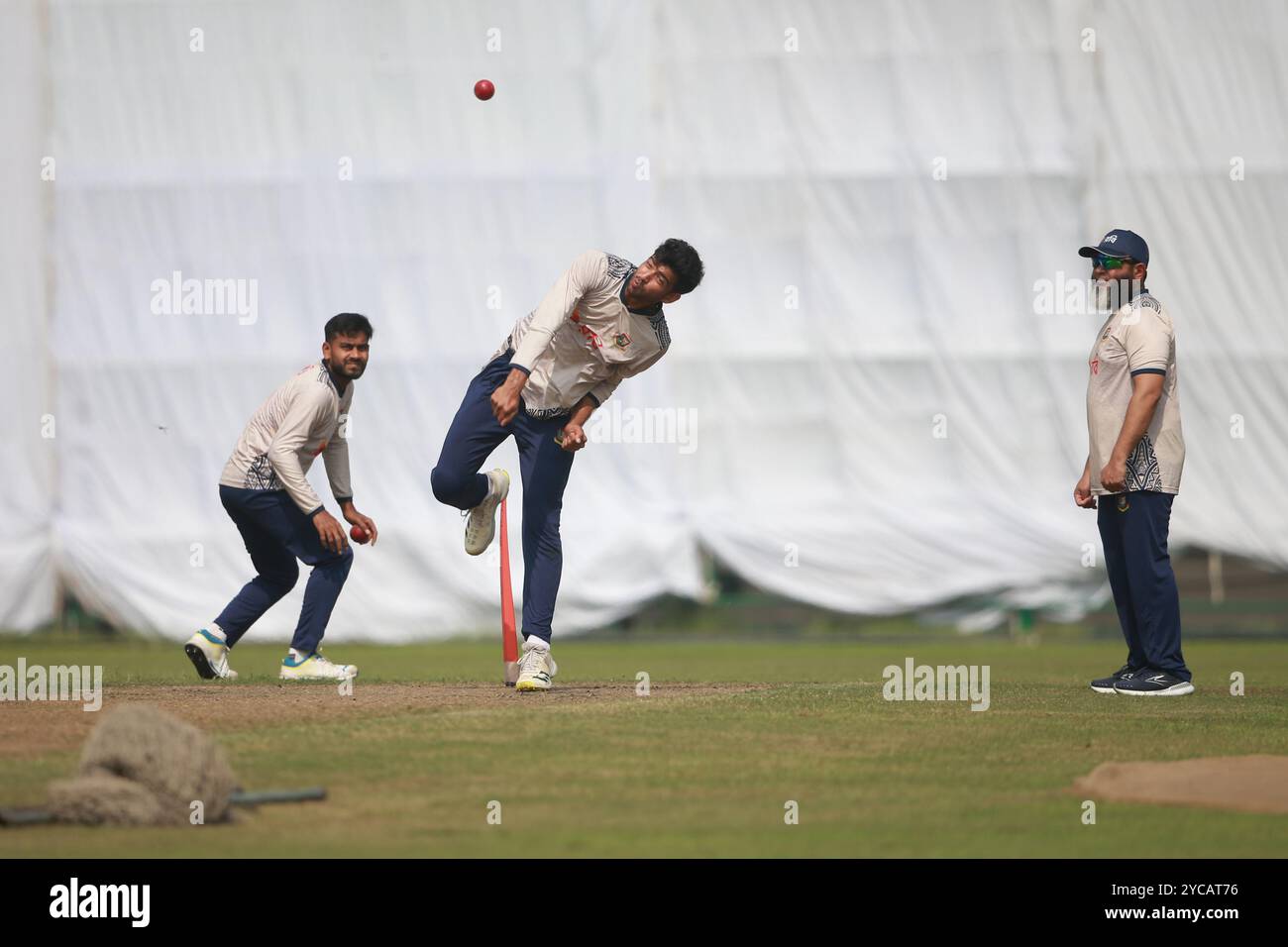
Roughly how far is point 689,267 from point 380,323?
11978 millimetres

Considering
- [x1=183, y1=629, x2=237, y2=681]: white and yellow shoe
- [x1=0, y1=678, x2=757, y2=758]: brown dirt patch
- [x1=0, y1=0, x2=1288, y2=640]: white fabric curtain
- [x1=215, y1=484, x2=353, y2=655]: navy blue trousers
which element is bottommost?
[x1=0, y1=678, x2=757, y2=758]: brown dirt patch

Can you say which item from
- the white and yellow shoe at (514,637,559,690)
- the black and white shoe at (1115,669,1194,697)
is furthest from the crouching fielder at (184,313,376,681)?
the black and white shoe at (1115,669,1194,697)

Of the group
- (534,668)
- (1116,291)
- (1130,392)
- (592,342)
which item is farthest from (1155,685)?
(592,342)

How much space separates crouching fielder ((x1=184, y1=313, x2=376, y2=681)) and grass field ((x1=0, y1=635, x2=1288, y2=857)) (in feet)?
1.02

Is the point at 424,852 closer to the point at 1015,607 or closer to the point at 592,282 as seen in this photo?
the point at 592,282

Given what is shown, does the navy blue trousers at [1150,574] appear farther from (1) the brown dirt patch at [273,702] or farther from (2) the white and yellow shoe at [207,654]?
(2) the white and yellow shoe at [207,654]

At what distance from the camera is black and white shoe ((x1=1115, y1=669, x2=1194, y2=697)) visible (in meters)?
7.73

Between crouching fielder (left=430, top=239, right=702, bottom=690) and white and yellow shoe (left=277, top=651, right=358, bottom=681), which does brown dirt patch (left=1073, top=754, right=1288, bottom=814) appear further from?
white and yellow shoe (left=277, top=651, right=358, bottom=681)

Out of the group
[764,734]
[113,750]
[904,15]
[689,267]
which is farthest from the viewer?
[904,15]

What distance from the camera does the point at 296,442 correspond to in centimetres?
819

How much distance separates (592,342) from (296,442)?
5.45 feet

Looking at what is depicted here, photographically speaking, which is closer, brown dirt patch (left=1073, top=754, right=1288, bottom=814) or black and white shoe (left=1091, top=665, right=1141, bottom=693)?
brown dirt patch (left=1073, top=754, right=1288, bottom=814)

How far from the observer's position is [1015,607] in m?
17.8
